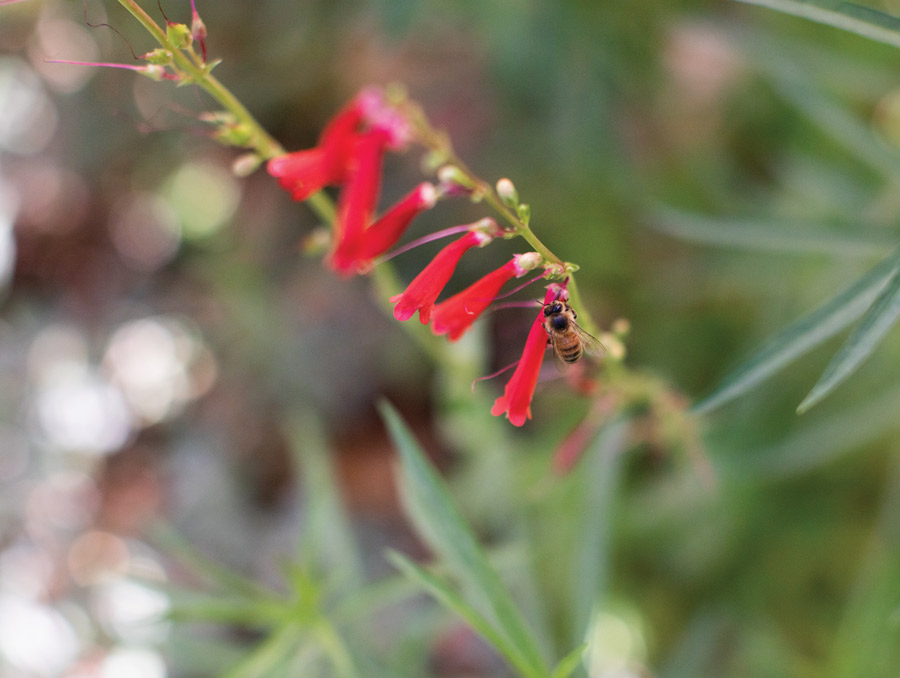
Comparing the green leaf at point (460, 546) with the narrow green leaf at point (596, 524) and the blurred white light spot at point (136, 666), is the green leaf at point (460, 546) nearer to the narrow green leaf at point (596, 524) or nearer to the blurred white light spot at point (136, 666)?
the narrow green leaf at point (596, 524)

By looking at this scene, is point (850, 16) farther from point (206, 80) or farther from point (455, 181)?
point (206, 80)

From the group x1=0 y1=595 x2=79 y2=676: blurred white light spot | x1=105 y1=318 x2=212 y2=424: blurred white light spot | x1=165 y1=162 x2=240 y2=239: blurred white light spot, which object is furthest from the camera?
x1=165 y1=162 x2=240 y2=239: blurred white light spot

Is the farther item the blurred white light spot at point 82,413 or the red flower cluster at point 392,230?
the blurred white light spot at point 82,413

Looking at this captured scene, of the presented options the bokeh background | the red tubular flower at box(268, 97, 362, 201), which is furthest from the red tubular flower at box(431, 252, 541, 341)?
the bokeh background

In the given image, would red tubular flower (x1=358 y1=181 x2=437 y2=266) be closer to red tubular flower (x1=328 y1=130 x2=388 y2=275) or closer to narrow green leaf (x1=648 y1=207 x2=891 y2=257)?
red tubular flower (x1=328 y1=130 x2=388 y2=275)

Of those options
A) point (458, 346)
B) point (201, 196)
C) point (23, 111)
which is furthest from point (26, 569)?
point (458, 346)

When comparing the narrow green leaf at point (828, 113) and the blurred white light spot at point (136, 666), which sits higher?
the narrow green leaf at point (828, 113)

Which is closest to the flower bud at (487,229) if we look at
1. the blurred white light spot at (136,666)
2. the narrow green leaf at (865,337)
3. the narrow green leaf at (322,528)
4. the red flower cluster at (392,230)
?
the red flower cluster at (392,230)
